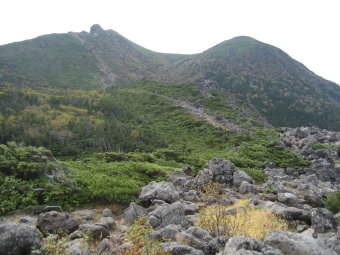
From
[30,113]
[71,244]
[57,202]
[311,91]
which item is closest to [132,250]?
[71,244]

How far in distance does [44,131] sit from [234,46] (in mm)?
152853

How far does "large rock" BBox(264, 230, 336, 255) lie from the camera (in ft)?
17.8

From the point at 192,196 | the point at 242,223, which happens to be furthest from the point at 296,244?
the point at 192,196

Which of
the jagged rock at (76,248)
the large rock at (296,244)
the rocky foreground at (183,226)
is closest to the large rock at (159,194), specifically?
the rocky foreground at (183,226)

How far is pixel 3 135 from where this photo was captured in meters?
39.0

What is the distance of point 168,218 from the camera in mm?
8562

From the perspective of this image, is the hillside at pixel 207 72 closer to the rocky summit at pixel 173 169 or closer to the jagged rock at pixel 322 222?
the rocky summit at pixel 173 169

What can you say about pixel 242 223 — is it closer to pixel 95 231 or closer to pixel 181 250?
pixel 181 250

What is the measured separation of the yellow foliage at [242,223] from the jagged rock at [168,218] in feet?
1.87

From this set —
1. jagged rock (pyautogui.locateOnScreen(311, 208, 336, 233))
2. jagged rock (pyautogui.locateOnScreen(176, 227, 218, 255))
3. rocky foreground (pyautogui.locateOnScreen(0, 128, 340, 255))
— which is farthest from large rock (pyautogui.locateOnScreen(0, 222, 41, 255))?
jagged rock (pyautogui.locateOnScreen(311, 208, 336, 233))

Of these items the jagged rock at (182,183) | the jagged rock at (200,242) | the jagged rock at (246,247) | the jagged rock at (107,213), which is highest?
the jagged rock at (246,247)

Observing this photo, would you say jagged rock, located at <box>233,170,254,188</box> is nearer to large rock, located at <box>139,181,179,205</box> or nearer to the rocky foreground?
the rocky foreground

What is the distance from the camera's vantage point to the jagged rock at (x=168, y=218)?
27.6ft

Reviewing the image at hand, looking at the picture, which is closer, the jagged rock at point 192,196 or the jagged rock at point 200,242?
the jagged rock at point 200,242
